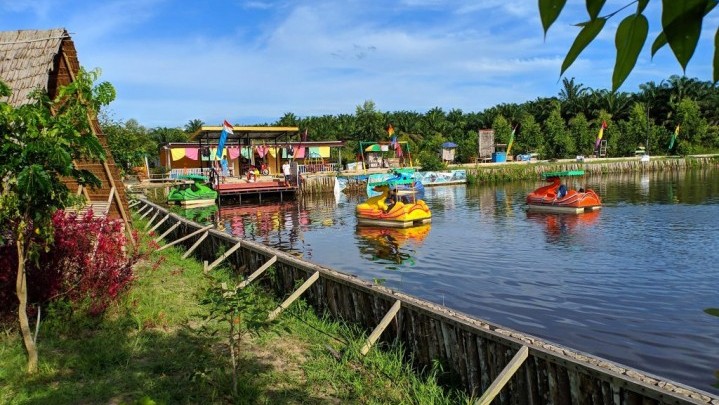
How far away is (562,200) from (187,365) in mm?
21871

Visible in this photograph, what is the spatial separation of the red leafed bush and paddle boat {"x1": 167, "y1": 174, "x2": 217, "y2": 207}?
89.4 feet

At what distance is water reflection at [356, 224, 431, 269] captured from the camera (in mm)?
16562

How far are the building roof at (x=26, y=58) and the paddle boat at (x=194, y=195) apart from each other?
85.5ft

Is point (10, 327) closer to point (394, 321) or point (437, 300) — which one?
point (394, 321)

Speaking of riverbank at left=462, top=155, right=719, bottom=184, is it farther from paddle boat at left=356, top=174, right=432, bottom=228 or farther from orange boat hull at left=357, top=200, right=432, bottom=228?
orange boat hull at left=357, top=200, right=432, bottom=228

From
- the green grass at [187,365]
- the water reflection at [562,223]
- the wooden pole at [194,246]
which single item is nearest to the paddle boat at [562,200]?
the water reflection at [562,223]

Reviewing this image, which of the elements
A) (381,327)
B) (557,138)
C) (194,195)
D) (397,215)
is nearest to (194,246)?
(381,327)

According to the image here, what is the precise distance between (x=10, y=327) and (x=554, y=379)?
20.9 feet

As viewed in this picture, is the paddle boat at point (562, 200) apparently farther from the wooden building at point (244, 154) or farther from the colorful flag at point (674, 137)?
the colorful flag at point (674, 137)

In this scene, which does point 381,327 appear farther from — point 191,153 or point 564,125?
point 564,125

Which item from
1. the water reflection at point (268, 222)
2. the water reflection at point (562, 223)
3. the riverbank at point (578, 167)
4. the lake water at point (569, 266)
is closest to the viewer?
the lake water at point (569, 266)

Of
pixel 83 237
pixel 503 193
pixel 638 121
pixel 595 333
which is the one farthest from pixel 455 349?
pixel 638 121

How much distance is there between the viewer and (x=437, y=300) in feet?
37.6

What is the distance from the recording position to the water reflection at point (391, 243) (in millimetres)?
16562
